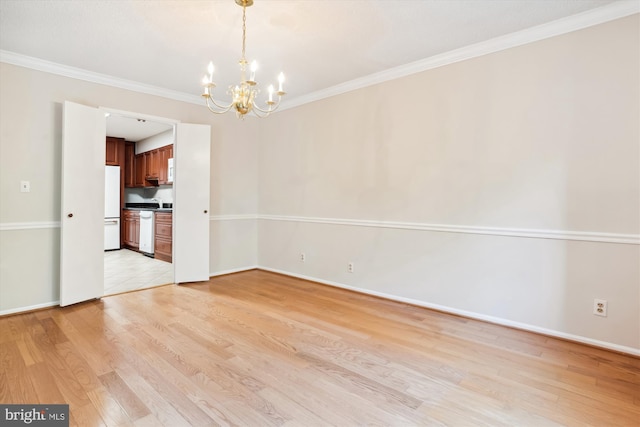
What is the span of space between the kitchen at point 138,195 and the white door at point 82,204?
1725mm

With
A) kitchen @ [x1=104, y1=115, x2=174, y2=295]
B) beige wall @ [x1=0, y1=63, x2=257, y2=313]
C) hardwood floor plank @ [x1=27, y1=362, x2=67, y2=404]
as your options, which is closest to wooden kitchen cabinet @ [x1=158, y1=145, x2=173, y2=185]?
kitchen @ [x1=104, y1=115, x2=174, y2=295]

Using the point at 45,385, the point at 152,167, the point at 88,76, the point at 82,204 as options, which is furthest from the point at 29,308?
the point at 152,167

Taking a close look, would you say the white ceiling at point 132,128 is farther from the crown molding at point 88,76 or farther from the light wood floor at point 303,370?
the light wood floor at point 303,370

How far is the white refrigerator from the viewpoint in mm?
6812

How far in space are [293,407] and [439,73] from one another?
10.2 ft

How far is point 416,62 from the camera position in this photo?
10.7 feet

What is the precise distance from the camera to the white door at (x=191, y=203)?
13.5ft

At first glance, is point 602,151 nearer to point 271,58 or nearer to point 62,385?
point 271,58

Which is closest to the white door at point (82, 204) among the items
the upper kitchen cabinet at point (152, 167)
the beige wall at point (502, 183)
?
the beige wall at point (502, 183)

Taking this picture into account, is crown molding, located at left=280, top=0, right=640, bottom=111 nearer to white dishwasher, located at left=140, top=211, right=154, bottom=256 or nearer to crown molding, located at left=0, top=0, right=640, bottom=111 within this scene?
crown molding, located at left=0, top=0, right=640, bottom=111

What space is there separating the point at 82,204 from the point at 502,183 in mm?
4117

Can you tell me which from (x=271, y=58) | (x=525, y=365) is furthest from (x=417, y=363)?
(x=271, y=58)

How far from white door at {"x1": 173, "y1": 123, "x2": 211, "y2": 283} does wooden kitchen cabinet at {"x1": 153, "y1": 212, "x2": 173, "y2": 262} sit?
165 cm

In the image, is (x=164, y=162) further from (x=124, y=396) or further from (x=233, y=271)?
(x=124, y=396)
